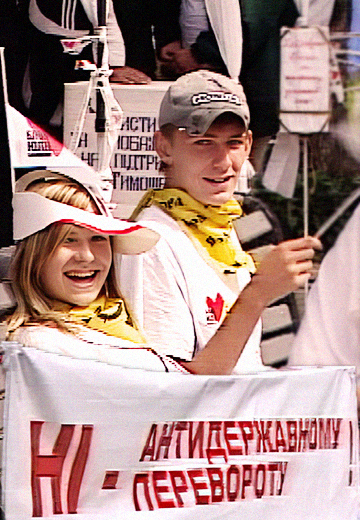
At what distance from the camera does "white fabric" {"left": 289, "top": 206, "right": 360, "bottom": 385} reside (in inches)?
162

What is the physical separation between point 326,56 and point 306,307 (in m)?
1.09

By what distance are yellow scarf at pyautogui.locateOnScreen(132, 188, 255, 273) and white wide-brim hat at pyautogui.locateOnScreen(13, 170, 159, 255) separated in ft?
0.64

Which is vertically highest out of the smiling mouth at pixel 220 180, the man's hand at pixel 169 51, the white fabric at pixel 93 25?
the white fabric at pixel 93 25

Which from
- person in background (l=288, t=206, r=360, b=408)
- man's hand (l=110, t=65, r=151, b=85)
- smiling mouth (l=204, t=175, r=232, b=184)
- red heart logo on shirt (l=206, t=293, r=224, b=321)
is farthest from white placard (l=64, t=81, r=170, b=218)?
person in background (l=288, t=206, r=360, b=408)

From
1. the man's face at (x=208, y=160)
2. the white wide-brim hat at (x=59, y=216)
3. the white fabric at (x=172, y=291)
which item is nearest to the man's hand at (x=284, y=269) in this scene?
the white fabric at (x=172, y=291)

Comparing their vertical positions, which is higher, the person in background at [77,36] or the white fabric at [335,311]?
the person in background at [77,36]

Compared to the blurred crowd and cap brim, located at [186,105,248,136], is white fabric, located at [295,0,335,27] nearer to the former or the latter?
the blurred crowd

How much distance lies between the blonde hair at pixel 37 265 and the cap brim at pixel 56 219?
0.07 ft

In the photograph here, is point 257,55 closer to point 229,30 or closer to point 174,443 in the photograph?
point 229,30

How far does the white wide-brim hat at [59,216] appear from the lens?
12.2ft

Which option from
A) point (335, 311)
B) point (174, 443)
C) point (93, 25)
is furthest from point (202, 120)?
point (174, 443)

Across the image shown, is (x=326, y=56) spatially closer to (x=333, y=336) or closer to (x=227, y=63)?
(x=227, y=63)

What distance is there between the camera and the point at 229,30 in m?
3.95

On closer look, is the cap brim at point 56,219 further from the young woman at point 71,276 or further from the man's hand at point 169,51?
the man's hand at point 169,51
